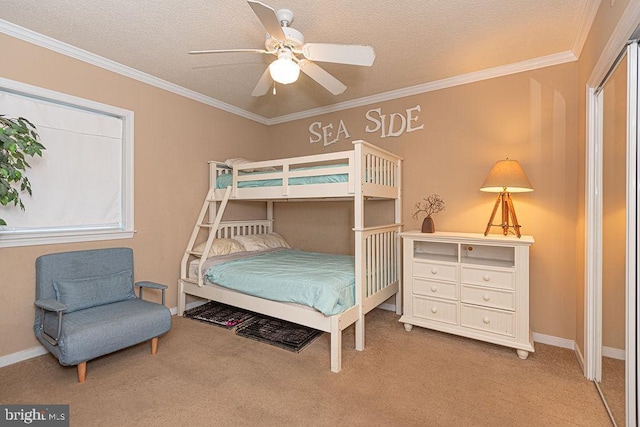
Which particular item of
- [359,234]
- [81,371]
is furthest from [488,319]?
[81,371]

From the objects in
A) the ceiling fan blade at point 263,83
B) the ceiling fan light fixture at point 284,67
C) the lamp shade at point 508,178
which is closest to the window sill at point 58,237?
the ceiling fan blade at point 263,83

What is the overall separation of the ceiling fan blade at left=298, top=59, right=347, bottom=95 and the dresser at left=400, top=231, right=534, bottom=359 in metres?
1.58

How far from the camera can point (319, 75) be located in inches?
91.7

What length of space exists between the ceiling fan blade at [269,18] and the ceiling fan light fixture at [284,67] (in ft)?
0.34

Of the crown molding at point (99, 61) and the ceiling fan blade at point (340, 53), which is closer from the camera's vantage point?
the ceiling fan blade at point (340, 53)

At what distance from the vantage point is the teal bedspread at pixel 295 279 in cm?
242

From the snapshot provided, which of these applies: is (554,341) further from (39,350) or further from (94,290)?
(39,350)

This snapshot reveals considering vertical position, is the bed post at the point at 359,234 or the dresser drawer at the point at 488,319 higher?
the bed post at the point at 359,234

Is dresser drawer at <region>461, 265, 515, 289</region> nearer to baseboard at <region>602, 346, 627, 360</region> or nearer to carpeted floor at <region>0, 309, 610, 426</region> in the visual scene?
carpeted floor at <region>0, 309, 610, 426</region>

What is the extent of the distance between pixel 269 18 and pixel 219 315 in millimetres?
2962

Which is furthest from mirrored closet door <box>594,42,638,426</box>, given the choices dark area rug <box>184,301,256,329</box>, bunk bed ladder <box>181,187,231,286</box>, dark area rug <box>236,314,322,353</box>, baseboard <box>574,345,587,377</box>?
bunk bed ladder <box>181,187,231,286</box>

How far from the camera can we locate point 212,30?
2383mm

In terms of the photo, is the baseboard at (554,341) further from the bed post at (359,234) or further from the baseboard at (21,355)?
the baseboard at (21,355)

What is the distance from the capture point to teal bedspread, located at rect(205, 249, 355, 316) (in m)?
2.42
